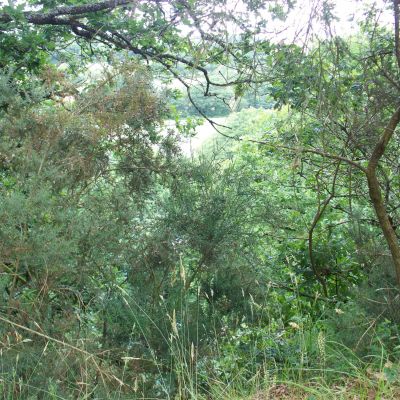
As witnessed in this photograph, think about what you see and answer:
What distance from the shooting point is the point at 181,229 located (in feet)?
17.0

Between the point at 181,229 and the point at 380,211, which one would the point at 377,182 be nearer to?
the point at 380,211

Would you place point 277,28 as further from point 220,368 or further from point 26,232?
point 220,368

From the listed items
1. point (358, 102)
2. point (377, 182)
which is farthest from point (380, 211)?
point (358, 102)

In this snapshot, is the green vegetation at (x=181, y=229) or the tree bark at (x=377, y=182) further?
the tree bark at (x=377, y=182)

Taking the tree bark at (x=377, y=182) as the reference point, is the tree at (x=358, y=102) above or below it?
above

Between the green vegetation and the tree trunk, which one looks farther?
the tree trunk

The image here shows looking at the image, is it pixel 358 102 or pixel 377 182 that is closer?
pixel 377 182

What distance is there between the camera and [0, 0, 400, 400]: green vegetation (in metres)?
3.56

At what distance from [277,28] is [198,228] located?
6.72 feet

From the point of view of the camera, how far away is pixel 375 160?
12.7ft

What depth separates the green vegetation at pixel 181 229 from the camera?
11.7ft

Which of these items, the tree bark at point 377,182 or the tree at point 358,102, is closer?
the tree at point 358,102

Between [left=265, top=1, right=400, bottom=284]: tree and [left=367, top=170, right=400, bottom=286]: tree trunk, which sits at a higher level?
[left=265, top=1, right=400, bottom=284]: tree

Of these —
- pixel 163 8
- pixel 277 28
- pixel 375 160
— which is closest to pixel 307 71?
pixel 277 28
